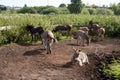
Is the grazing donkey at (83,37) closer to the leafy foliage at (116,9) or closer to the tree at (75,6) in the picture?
the leafy foliage at (116,9)

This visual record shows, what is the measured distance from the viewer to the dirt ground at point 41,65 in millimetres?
12086

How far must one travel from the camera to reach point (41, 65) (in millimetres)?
13898

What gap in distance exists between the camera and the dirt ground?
12086 mm

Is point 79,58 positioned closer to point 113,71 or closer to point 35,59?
point 113,71

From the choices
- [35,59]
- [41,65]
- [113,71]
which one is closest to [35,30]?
[35,59]

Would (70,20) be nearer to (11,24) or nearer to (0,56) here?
(11,24)

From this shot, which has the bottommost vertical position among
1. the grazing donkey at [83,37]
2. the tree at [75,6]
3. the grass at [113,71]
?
the tree at [75,6]

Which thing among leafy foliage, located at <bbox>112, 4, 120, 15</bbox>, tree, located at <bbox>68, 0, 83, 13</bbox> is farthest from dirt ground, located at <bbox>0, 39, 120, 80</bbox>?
tree, located at <bbox>68, 0, 83, 13</bbox>

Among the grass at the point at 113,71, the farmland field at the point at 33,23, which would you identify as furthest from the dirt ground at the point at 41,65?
the farmland field at the point at 33,23

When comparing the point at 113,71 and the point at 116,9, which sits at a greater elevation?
the point at 113,71

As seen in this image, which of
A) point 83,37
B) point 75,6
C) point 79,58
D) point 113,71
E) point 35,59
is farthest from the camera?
point 75,6

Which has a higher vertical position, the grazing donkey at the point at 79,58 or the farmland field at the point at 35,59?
the grazing donkey at the point at 79,58

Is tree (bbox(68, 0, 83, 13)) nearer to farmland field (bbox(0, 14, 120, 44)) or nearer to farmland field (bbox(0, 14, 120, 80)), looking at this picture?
farmland field (bbox(0, 14, 120, 44))

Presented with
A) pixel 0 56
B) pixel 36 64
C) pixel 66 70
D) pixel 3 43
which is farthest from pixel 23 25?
pixel 66 70
